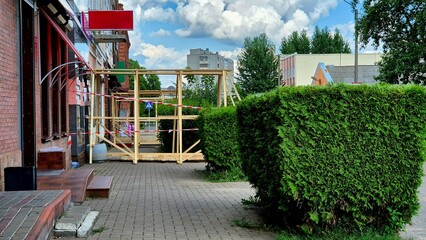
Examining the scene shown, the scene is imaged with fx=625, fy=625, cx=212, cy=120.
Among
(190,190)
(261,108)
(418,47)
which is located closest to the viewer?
(261,108)

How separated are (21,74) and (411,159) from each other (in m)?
6.90

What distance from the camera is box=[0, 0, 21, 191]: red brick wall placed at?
9.83m

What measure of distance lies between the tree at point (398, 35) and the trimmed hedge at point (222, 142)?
67.6 feet

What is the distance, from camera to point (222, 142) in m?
16.1

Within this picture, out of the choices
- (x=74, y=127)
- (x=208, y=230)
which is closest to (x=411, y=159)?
(x=208, y=230)

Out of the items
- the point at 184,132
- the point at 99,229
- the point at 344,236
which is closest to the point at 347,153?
the point at 344,236

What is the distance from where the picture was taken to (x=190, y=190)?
1304cm

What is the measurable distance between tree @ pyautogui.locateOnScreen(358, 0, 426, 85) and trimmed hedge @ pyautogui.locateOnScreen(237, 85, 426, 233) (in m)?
27.8

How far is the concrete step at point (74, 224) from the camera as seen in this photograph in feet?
23.7

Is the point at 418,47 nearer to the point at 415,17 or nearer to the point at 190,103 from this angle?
the point at 415,17

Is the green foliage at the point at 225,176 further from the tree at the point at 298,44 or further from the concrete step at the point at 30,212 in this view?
the tree at the point at 298,44

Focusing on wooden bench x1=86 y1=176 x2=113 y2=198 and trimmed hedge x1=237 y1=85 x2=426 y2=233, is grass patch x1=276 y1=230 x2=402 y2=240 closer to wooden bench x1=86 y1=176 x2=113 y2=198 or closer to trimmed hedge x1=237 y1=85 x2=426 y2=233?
trimmed hedge x1=237 y1=85 x2=426 y2=233

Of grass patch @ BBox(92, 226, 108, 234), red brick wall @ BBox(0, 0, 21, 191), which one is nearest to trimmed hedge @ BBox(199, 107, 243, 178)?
red brick wall @ BBox(0, 0, 21, 191)

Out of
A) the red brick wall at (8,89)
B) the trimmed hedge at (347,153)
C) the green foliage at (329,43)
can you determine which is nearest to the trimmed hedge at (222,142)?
the red brick wall at (8,89)
